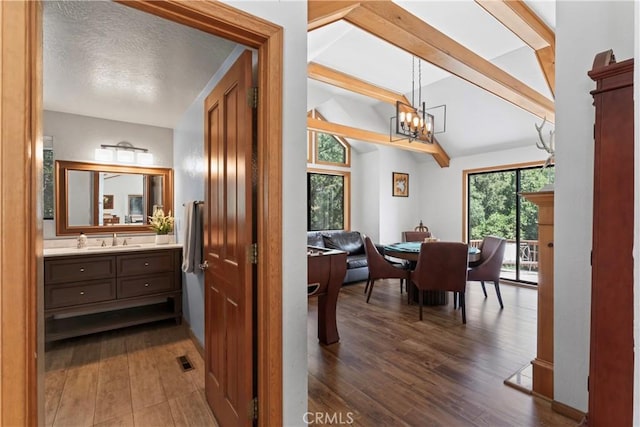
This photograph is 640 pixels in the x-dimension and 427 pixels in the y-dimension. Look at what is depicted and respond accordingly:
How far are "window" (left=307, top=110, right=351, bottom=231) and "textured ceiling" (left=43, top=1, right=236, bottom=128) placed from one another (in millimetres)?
3336

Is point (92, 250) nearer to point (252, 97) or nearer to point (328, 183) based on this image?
point (252, 97)

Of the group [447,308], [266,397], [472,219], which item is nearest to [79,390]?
[266,397]

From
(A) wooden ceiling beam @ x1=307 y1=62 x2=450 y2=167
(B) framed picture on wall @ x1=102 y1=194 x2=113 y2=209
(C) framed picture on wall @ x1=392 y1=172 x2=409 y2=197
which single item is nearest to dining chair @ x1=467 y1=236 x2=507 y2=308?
(A) wooden ceiling beam @ x1=307 y1=62 x2=450 y2=167

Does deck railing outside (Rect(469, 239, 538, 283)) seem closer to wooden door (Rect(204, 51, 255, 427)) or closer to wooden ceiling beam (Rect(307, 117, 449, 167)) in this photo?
wooden ceiling beam (Rect(307, 117, 449, 167))

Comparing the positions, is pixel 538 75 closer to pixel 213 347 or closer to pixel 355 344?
pixel 355 344

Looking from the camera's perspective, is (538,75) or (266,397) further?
(538,75)

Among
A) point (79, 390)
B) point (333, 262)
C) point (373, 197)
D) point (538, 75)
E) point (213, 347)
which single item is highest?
point (538, 75)

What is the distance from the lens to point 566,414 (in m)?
1.93

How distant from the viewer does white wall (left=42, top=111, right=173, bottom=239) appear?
10.9 ft

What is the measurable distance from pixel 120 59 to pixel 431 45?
8.30 feet

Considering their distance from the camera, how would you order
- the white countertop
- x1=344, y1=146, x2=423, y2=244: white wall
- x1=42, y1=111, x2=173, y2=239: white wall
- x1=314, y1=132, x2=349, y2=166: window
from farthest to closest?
x1=344, y1=146, x2=423, y2=244: white wall
x1=314, y1=132, x2=349, y2=166: window
x1=42, y1=111, x2=173, y2=239: white wall
the white countertop

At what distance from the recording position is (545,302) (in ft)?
7.30

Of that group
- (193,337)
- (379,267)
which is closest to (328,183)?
(379,267)

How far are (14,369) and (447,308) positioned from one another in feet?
13.6
